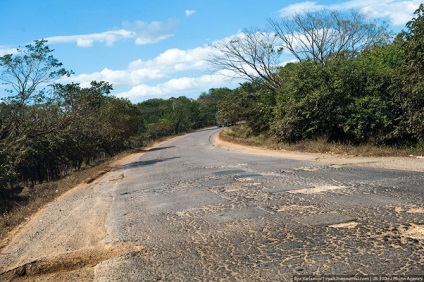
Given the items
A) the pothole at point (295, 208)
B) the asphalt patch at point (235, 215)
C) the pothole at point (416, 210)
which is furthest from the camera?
the pothole at point (295, 208)

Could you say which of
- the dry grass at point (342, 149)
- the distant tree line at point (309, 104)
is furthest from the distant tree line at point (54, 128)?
the dry grass at point (342, 149)

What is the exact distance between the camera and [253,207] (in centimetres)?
742

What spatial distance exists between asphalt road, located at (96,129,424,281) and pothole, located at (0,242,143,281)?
0.78ft

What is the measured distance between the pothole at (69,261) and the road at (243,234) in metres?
0.02

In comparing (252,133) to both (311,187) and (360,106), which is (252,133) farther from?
(311,187)

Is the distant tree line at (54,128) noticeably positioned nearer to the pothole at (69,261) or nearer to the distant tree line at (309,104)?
the distant tree line at (309,104)

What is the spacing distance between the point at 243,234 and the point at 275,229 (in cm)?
48

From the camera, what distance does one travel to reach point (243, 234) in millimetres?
5781

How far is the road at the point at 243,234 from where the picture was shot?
4.50 meters

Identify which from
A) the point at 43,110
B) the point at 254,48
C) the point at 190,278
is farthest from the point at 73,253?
the point at 254,48

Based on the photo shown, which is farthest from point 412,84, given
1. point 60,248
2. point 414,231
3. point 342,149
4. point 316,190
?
point 60,248

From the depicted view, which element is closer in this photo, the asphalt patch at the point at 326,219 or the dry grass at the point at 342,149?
the asphalt patch at the point at 326,219

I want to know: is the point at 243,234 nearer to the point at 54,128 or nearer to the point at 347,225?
the point at 347,225

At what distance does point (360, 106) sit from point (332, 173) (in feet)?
26.9
